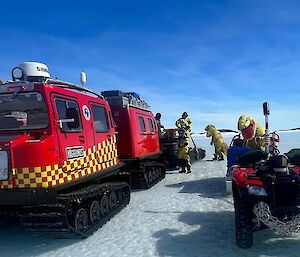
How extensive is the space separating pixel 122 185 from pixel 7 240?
2.71 meters

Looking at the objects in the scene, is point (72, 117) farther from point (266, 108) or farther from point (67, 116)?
point (266, 108)

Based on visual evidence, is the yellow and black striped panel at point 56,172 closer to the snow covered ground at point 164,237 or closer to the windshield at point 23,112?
the windshield at point 23,112

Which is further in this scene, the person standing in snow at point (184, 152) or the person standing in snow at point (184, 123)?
the person standing in snow at point (184, 123)

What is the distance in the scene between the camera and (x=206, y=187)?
10500 mm

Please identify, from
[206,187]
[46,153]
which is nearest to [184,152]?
[206,187]

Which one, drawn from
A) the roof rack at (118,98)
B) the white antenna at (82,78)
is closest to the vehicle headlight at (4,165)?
the white antenna at (82,78)

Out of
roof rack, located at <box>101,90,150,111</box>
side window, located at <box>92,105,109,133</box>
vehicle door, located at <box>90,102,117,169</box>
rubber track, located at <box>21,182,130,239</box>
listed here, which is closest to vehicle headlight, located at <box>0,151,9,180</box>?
rubber track, located at <box>21,182,130,239</box>

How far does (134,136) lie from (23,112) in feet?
15.4

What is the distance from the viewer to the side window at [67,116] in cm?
559

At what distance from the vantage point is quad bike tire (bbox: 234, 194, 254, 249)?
16.3 ft

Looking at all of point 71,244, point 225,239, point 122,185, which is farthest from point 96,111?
point 225,239

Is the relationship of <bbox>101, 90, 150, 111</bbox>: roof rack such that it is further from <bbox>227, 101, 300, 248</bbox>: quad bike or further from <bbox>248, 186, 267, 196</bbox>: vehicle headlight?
<bbox>248, 186, 267, 196</bbox>: vehicle headlight

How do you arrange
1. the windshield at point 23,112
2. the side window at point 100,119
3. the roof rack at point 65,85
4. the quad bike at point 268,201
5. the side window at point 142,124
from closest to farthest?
the quad bike at point 268,201
the windshield at point 23,112
the roof rack at point 65,85
the side window at point 100,119
the side window at point 142,124

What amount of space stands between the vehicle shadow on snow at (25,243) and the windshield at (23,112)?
187 centimetres
